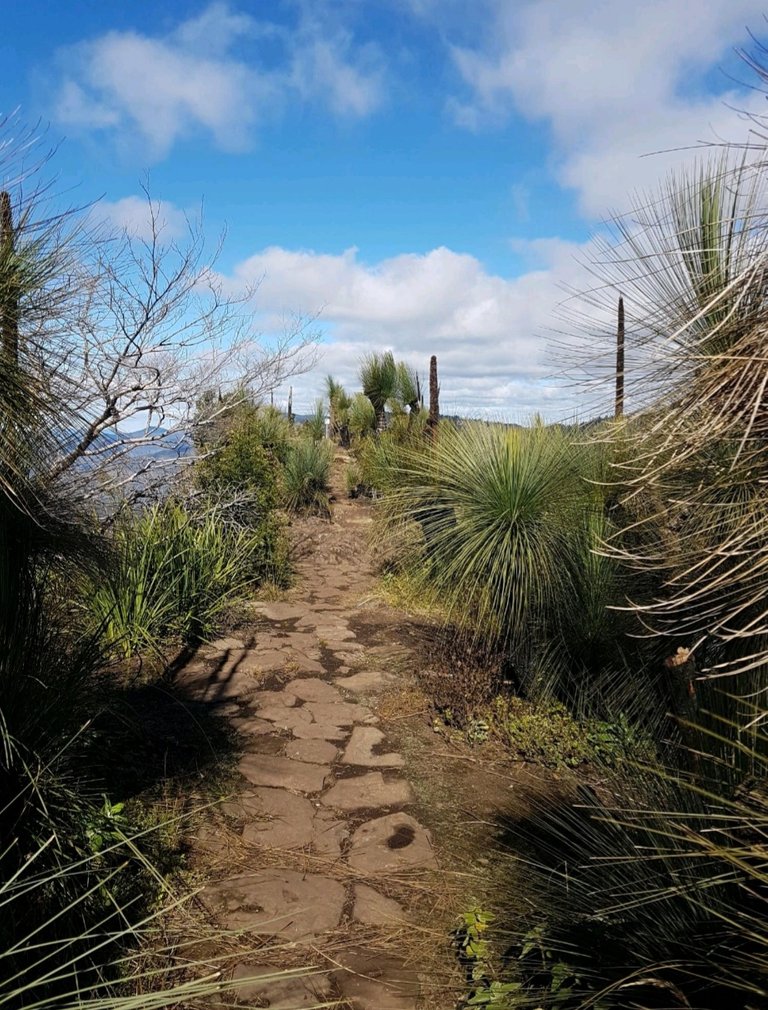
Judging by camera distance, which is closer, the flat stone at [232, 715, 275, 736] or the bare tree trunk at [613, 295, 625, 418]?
the bare tree trunk at [613, 295, 625, 418]

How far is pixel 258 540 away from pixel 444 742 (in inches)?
166

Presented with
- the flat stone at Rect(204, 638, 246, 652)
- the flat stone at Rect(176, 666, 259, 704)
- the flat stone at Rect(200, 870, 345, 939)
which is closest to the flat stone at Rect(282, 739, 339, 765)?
the flat stone at Rect(176, 666, 259, 704)

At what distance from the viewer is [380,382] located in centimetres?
1661

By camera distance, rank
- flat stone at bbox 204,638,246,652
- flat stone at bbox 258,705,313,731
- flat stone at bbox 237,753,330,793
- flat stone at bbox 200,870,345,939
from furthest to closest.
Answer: flat stone at bbox 204,638,246,652 < flat stone at bbox 258,705,313,731 < flat stone at bbox 237,753,330,793 < flat stone at bbox 200,870,345,939

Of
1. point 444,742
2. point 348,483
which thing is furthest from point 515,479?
point 348,483

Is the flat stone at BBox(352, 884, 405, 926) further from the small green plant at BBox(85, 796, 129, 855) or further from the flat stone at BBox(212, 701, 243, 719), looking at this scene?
the flat stone at BBox(212, 701, 243, 719)

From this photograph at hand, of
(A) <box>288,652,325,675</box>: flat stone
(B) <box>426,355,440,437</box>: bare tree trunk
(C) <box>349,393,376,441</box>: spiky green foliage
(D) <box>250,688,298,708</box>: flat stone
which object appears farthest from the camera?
(C) <box>349,393,376,441</box>: spiky green foliage

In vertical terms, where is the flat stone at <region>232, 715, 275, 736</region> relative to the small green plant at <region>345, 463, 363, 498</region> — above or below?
below

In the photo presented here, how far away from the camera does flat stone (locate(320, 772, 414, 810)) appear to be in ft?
12.8

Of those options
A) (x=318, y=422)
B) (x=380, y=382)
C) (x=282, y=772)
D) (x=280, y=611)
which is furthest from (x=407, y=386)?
(x=282, y=772)

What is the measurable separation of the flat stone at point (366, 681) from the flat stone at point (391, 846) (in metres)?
1.85

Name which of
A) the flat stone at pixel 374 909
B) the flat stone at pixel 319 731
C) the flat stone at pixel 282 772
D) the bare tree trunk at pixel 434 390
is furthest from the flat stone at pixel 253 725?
the bare tree trunk at pixel 434 390

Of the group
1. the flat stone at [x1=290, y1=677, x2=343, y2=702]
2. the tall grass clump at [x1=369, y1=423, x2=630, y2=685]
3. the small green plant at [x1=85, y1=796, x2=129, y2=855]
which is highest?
the tall grass clump at [x1=369, y1=423, x2=630, y2=685]

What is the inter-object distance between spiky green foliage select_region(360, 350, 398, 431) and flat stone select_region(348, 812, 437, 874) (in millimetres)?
13083
